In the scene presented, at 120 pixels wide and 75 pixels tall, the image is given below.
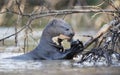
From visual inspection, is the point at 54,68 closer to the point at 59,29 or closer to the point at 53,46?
the point at 53,46

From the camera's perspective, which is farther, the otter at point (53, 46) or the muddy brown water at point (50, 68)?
the otter at point (53, 46)

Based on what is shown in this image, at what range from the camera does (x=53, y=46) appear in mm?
7043

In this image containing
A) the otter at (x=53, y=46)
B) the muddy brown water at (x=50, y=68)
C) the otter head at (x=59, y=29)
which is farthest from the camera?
the otter head at (x=59, y=29)

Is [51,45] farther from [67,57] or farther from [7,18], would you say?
[7,18]

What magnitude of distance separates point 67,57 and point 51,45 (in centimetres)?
34

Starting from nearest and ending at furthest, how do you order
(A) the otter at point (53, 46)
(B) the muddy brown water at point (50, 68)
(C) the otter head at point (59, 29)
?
(B) the muddy brown water at point (50, 68) → (A) the otter at point (53, 46) → (C) the otter head at point (59, 29)

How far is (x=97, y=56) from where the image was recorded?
21.3 ft

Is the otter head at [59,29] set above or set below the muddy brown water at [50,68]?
above

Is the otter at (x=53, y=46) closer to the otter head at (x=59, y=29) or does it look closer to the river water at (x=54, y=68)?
the otter head at (x=59, y=29)

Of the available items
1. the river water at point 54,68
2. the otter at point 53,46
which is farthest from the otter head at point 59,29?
the river water at point 54,68

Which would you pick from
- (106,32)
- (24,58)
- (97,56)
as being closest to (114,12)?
(106,32)

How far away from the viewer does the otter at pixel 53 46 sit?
6829 mm

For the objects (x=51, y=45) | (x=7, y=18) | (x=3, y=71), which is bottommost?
(x=3, y=71)

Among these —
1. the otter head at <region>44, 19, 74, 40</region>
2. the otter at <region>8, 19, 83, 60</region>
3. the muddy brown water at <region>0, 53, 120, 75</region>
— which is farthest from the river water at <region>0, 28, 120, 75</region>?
the otter head at <region>44, 19, 74, 40</region>
